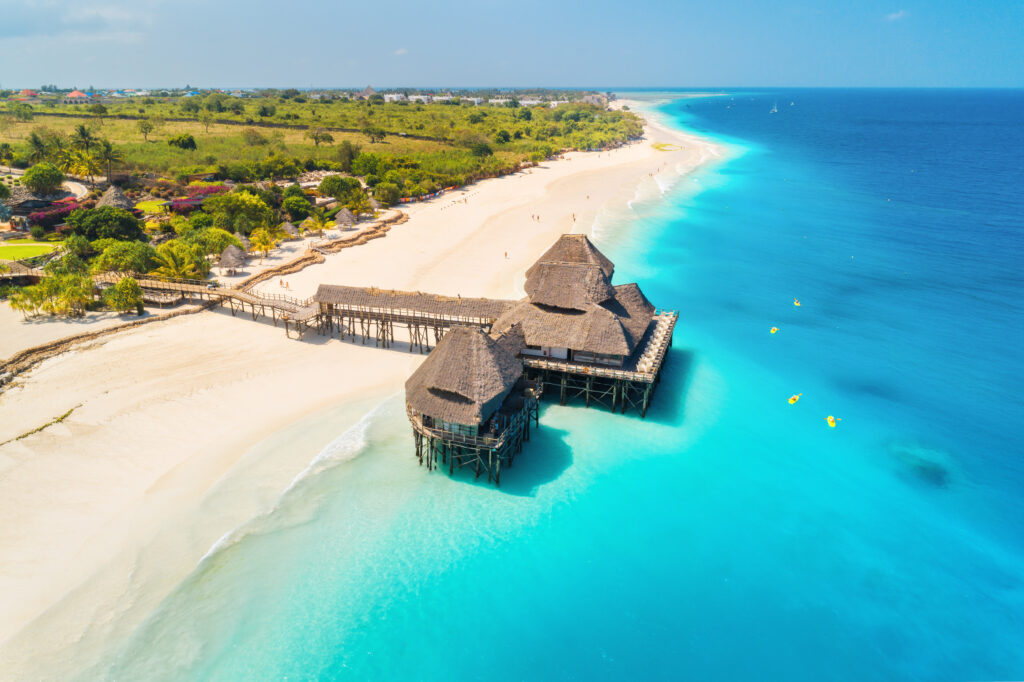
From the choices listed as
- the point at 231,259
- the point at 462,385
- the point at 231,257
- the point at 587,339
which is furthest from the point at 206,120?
the point at 462,385

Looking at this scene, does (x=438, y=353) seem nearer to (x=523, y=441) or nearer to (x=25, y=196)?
(x=523, y=441)

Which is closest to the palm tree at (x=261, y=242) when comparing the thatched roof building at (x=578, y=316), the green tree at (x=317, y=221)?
the green tree at (x=317, y=221)

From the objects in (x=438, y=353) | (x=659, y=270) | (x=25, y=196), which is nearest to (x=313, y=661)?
(x=438, y=353)

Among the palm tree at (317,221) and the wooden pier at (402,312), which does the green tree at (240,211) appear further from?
the wooden pier at (402,312)

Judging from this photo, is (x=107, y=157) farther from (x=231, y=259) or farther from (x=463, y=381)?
(x=463, y=381)

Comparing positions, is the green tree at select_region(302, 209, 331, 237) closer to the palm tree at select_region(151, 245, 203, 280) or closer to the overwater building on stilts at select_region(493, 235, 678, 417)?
the palm tree at select_region(151, 245, 203, 280)

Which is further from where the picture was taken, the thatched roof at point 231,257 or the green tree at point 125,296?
the thatched roof at point 231,257

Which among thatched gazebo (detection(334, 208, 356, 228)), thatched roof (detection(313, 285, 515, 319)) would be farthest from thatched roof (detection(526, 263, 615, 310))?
thatched gazebo (detection(334, 208, 356, 228))
